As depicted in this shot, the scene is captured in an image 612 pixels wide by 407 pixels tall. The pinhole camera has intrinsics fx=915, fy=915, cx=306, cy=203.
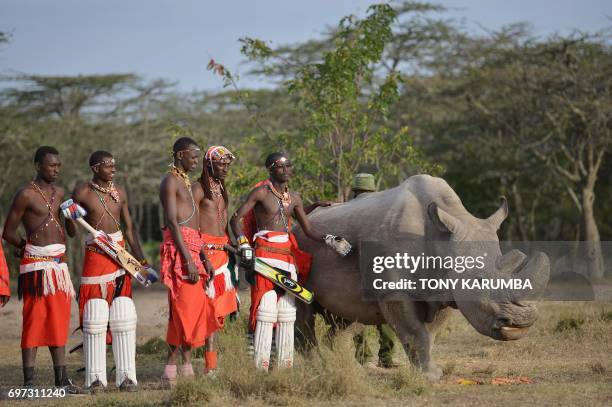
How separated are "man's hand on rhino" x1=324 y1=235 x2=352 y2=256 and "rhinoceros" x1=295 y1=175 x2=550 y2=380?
0.67 feet

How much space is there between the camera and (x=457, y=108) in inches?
1057

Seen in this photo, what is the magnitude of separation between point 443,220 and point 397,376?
1430 mm

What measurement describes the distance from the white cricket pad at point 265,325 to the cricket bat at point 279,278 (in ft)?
0.47

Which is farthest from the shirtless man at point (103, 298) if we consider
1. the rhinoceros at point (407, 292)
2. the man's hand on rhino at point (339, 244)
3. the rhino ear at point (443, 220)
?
the rhino ear at point (443, 220)

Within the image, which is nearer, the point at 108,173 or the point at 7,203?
the point at 108,173

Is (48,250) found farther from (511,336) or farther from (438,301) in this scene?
(511,336)

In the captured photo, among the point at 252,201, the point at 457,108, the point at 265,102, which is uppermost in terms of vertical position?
the point at 265,102

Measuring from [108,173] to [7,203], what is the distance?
83.9 ft

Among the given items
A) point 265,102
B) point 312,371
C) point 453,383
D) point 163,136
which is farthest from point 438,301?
point 265,102

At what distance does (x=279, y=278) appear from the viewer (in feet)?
26.2

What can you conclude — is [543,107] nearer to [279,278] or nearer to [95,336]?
[279,278]

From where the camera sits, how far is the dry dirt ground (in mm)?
6781

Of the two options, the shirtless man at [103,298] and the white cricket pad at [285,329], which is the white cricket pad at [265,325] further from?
the shirtless man at [103,298]

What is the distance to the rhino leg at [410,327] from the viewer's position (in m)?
7.92
